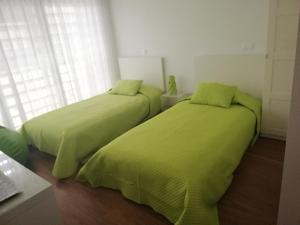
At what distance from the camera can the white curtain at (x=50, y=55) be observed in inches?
126

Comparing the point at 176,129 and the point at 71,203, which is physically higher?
the point at 176,129

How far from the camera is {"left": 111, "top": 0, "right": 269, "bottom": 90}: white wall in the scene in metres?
2.95

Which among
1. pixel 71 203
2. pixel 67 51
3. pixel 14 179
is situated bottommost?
pixel 71 203

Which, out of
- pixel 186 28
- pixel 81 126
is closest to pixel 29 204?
pixel 81 126

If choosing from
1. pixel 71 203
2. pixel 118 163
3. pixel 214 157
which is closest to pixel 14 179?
pixel 118 163

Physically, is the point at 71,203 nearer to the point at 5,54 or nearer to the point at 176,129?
the point at 176,129

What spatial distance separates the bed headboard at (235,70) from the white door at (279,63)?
0.31 meters

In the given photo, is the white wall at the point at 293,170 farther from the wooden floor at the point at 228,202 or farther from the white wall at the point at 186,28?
the white wall at the point at 186,28

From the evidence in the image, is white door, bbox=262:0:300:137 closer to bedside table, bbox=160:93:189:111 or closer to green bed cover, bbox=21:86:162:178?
bedside table, bbox=160:93:189:111

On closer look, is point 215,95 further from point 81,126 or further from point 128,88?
point 81,126

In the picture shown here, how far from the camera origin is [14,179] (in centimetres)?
121

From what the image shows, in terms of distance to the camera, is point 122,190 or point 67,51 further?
point 67,51

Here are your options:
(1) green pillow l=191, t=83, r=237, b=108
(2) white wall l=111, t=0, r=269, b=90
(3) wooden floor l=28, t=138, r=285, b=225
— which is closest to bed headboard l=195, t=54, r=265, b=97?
(2) white wall l=111, t=0, r=269, b=90

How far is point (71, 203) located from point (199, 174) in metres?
1.28
